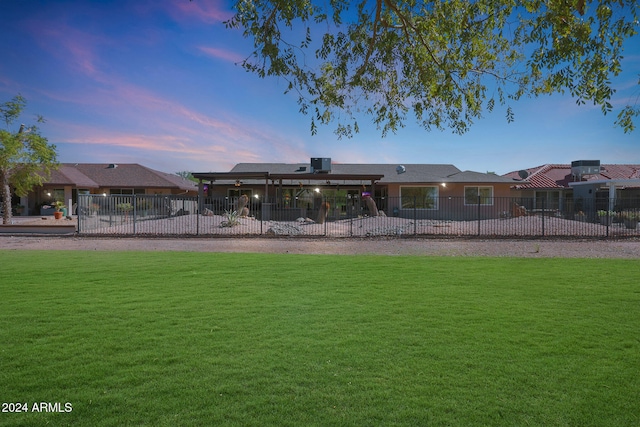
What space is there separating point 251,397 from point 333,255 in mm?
9190

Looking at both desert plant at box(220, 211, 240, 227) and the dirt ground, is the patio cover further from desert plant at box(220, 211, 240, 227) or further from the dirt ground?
desert plant at box(220, 211, 240, 227)

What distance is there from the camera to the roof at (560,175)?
34.2 metres

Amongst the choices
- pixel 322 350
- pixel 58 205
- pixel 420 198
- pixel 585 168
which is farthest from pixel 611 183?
pixel 58 205

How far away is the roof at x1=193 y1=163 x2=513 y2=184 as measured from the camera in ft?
92.7

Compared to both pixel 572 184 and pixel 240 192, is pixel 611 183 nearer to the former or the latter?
pixel 572 184

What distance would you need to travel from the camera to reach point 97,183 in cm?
3906

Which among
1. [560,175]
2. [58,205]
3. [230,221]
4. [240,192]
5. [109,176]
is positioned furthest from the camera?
[109,176]

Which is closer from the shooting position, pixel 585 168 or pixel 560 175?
pixel 585 168

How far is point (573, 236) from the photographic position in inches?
679

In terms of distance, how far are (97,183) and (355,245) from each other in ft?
110

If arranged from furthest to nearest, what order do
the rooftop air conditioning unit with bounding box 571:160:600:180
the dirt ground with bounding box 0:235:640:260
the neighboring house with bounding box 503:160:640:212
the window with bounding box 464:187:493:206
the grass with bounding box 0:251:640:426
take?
the rooftop air conditioning unit with bounding box 571:160:600:180
the neighboring house with bounding box 503:160:640:212
the window with bounding box 464:187:493:206
the dirt ground with bounding box 0:235:640:260
the grass with bounding box 0:251:640:426

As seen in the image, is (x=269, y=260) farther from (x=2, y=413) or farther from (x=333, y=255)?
(x=2, y=413)

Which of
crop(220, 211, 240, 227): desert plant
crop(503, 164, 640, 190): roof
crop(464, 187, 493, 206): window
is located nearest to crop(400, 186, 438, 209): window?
crop(464, 187, 493, 206): window

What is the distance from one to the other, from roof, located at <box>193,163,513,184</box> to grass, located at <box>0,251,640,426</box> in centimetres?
2017
